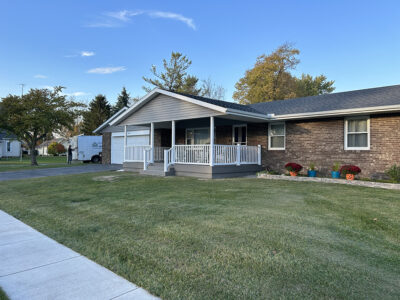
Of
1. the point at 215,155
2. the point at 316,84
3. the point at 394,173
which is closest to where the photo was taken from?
the point at 394,173

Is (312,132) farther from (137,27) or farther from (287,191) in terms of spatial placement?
(137,27)

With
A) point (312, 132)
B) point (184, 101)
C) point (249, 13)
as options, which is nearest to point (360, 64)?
point (249, 13)

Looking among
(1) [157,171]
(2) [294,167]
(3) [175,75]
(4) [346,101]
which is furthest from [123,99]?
(4) [346,101]

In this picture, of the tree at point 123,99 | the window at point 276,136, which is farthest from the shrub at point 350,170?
the tree at point 123,99

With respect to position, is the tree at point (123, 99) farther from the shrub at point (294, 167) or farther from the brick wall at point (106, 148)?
the shrub at point (294, 167)

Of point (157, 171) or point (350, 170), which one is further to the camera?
point (157, 171)

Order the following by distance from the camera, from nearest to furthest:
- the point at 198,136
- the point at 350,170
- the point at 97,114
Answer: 1. the point at 350,170
2. the point at 198,136
3. the point at 97,114

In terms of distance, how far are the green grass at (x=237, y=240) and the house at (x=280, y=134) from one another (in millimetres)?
3680

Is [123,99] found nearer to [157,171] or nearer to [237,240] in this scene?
[157,171]

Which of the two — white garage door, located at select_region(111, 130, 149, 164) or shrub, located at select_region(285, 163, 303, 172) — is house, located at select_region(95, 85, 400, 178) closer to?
Answer: shrub, located at select_region(285, 163, 303, 172)

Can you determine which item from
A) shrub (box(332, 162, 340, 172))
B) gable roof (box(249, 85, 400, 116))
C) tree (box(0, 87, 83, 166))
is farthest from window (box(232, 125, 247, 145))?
tree (box(0, 87, 83, 166))

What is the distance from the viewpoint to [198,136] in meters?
15.9

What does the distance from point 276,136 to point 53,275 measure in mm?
11356

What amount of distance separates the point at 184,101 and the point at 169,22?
10635 mm
